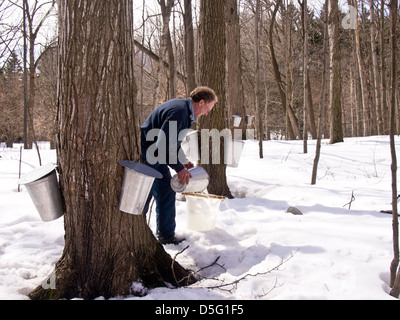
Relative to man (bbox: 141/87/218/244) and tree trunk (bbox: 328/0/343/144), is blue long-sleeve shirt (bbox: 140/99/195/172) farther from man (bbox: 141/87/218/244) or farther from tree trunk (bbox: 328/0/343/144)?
tree trunk (bbox: 328/0/343/144)

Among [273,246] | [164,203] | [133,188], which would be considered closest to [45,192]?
[133,188]

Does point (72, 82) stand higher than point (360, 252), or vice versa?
point (72, 82)

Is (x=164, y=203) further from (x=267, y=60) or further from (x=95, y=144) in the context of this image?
(x=267, y=60)

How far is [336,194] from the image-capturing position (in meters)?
4.84

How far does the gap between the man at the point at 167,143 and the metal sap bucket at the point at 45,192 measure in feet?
2.49

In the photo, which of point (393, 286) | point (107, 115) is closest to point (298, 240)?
point (393, 286)

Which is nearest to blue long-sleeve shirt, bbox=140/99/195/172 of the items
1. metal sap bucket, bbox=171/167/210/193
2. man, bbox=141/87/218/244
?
man, bbox=141/87/218/244

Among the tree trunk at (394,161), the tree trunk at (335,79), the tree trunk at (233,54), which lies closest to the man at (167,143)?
the tree trunk at (394,161)

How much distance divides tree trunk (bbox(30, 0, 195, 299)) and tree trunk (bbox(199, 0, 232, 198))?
272cm

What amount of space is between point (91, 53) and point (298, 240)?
7.16ft

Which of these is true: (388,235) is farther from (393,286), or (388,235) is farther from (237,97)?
(237,97)

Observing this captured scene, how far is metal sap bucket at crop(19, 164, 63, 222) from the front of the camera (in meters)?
2.17
